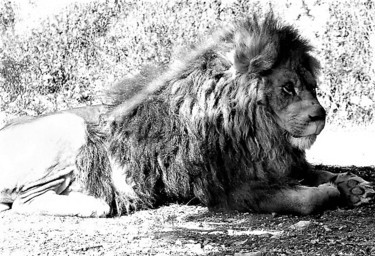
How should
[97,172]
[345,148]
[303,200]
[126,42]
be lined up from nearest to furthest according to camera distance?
1. [303,200]
2. [97,172]
3. [345,148]
4. [126,42]

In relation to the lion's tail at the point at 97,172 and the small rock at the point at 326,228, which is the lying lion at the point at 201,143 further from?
the small rock at the point at 326,228

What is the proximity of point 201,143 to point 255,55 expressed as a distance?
2.35 feet

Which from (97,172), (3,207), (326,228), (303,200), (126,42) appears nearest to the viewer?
(326,228)

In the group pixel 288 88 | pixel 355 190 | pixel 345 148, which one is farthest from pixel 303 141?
pixel 345 148

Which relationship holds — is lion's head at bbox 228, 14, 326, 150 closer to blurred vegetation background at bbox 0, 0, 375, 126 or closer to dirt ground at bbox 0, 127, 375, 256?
dirt ground at bbox 0, 127, 375, 256

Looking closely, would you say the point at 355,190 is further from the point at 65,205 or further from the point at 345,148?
the point at 345,148

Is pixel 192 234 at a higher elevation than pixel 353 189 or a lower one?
lower

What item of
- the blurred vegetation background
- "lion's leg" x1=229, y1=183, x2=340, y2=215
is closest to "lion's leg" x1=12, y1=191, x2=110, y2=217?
"lion's leg" x1=229, y1=183, x2=340, y2=215

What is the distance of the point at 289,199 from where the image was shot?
486cm

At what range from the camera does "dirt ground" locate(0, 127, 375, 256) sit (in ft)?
13.3

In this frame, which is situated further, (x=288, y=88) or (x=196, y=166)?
(x=196, y=166)

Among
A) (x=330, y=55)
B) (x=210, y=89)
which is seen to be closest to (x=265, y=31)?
(x=210, y=89)

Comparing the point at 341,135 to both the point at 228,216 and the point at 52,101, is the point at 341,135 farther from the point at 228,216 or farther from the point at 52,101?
the point at 52,101

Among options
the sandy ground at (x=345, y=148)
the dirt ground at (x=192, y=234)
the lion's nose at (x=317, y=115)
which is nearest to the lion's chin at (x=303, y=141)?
the lion's nose at (x=317, y=115)
